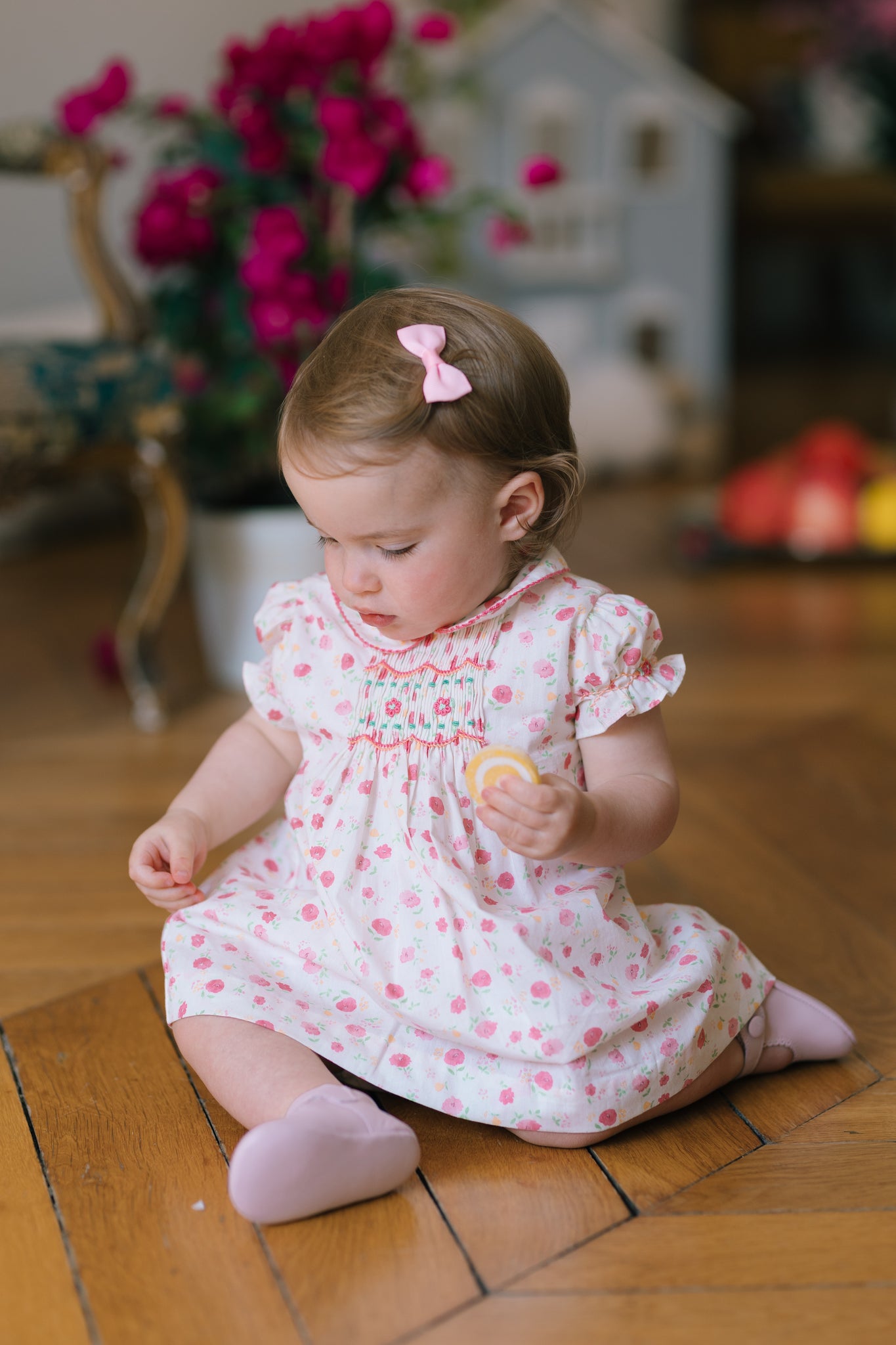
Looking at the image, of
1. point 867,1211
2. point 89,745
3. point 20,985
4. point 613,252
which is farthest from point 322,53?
point 613,252

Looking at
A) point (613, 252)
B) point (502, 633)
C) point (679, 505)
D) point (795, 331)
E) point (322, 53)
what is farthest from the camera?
point (795, 331)

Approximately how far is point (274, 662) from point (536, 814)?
0.90 ft

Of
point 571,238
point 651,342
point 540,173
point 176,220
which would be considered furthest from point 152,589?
point 651,342

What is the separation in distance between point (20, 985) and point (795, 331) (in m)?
4.61

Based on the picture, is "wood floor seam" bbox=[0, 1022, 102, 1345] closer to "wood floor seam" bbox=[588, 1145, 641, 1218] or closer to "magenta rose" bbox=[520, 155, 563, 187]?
"wood floor seam" bbox=[588, 1145, 641, 1218]

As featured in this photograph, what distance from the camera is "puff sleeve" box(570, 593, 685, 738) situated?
88 centimetres

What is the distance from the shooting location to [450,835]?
889 mm

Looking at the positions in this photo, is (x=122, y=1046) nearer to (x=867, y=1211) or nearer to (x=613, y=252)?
(x=867, y=1211)

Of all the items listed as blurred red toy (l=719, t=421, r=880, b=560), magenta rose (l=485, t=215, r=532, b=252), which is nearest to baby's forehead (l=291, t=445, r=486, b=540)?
magenta rose (l=485, t=215, r=532, b=252)

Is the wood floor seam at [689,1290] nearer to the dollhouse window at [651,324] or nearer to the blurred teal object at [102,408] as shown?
the blurred teal object at [102,408]

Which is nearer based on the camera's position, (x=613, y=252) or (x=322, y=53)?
(x=322, y=53)

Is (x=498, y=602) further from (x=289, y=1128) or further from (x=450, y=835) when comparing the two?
(x=289, y=1128)

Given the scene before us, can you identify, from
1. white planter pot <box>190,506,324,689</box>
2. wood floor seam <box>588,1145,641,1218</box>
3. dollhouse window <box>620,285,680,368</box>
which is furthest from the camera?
dollhouse window <box>620,285,680,368</box>

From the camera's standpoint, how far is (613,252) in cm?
338
